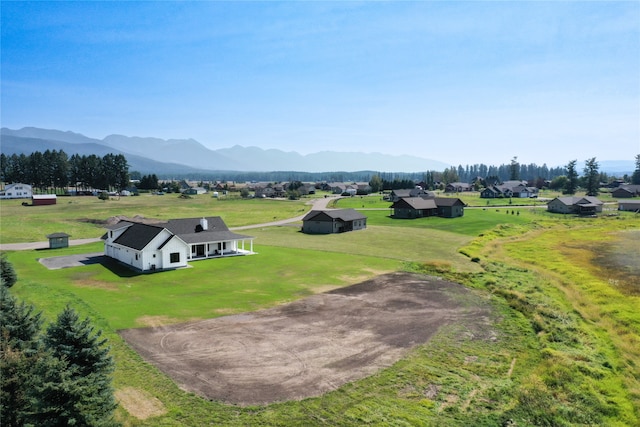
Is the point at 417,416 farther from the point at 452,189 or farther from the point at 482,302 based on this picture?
the point at 452,189

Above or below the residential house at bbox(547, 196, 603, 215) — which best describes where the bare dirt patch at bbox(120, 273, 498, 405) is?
below

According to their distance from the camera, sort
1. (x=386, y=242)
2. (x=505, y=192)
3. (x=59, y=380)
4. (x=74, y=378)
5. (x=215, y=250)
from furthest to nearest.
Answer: (x=505, y=192) < (x=386, y=242) < (x=215, y=250) < (x=74, y=378) < (x=59, y=380)

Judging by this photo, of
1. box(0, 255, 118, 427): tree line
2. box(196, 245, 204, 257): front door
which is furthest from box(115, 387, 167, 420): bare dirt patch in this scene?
box(196, 245, 204, 257): front door

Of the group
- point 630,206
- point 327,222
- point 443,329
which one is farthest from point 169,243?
point 630,206

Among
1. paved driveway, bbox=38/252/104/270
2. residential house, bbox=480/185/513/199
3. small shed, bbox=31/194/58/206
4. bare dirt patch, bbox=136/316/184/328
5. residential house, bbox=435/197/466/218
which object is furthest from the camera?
residential house, bbox=480/185/513/199

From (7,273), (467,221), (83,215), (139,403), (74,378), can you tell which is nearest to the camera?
(74,378)

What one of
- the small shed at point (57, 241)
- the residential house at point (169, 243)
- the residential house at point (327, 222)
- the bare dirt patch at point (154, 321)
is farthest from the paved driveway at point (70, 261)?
the residential house at point (327, 222)

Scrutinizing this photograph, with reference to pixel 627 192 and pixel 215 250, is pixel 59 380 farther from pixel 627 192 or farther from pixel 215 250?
pixel 627 192

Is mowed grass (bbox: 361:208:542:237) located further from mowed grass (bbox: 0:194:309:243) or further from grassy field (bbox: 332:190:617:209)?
mowed grass (bbox: 0:194:309:243)
